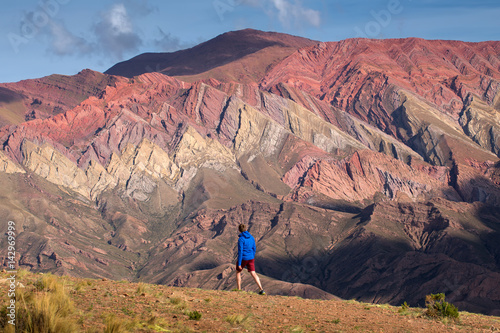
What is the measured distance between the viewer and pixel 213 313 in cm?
2477

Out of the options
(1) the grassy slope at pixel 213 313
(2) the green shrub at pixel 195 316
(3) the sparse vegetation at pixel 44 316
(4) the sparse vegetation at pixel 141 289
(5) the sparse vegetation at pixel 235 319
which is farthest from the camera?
(4) the sparse vegetation at pixel 141 289

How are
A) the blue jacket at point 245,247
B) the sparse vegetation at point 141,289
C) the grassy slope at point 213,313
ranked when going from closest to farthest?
1. the grassy slope at point 213,313
2. the sparse vegetation at point 141,289
3. the blue jacket at point 245,247

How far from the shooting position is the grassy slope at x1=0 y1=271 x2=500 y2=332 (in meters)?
22.1

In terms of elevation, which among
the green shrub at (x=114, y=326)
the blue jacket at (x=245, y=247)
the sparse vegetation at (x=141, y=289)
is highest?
the blue jacket at (x=245, y=247)

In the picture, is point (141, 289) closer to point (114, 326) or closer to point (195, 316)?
point (195, 316)

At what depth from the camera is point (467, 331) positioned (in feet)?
81.9

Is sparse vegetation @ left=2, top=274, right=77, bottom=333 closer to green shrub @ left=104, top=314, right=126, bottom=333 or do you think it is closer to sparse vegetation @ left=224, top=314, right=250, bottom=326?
green shrub @ left=104, top=314, right=126, bottom=333

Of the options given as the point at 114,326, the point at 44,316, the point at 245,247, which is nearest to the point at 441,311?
the point at 245,247

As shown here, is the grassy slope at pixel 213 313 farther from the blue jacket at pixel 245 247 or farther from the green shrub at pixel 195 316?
the blue jacket at pixel 245 247

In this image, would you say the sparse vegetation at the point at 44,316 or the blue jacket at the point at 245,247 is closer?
the sparse vegetation at the point at 44,316

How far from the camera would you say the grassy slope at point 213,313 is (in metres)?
22.1

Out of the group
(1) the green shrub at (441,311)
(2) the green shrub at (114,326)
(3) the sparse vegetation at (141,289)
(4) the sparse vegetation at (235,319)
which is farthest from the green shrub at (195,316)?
(1) the green shrub at (441,311)

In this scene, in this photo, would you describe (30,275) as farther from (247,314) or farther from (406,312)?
(406,312)

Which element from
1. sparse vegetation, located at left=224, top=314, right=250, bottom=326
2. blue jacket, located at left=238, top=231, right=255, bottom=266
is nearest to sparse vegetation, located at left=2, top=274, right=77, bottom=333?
sparse vegetation, located at left=224, top=314, right=250, bottom=326
